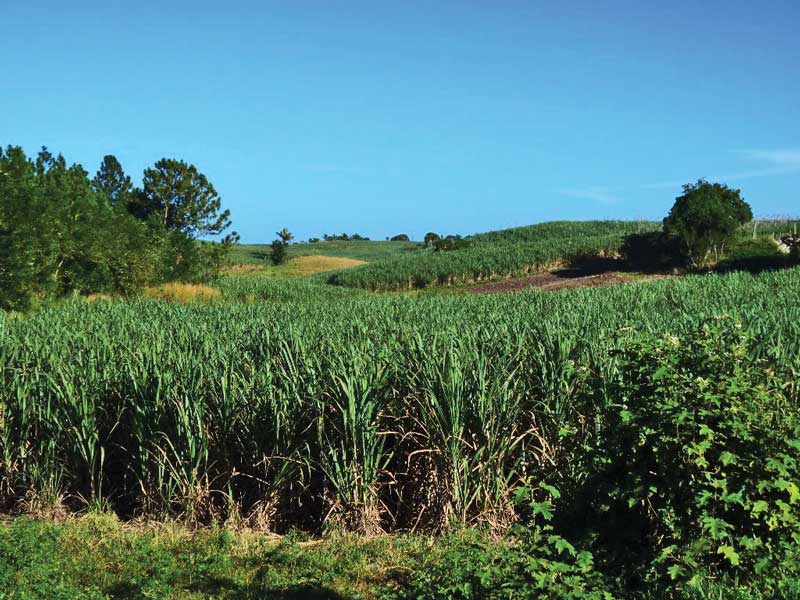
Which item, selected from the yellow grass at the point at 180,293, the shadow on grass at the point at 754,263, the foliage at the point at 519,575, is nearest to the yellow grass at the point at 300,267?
the yellow grass at the point at 180,293

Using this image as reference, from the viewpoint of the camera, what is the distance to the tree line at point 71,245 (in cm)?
2178

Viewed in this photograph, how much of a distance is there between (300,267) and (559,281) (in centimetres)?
3428

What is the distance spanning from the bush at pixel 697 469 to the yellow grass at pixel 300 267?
60.7 metres

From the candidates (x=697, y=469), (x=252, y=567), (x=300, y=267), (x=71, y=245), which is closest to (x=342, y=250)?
(x=300, y=267)

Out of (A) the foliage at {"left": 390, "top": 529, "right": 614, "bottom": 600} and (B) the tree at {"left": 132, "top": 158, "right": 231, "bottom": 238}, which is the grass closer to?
(A) the foliage at {"left": 390, "top": 529, "right": 614, "bottom": 600}

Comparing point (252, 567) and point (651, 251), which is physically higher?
point (651, 251)

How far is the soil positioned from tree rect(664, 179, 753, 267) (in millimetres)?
2452

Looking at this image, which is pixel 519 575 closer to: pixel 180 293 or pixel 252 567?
pixel 252 567

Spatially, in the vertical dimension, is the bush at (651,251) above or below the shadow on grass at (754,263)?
above

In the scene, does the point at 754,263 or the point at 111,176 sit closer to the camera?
the point at 754,263

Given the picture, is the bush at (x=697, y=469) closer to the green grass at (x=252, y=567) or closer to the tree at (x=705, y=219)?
the green grass at (x=252, y=567)

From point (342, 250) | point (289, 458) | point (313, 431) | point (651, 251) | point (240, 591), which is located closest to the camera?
point (240, 591)

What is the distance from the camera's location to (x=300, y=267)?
71688 mm

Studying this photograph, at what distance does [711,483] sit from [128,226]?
3166 cm
